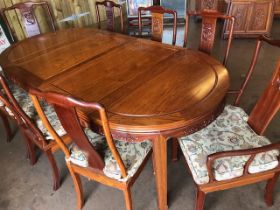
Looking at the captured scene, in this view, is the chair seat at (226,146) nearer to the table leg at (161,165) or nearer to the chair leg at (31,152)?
the table leg at (161,165)

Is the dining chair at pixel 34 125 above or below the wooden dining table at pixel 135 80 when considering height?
below

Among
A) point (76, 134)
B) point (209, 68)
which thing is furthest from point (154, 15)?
point (76, 134)

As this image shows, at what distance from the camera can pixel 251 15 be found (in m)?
3.65

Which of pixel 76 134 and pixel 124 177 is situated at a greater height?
pixel 76 134

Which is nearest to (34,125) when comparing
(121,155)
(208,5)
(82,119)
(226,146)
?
(82,119)

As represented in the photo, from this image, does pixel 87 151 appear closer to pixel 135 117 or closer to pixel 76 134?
pixel 76 134

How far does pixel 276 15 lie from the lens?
4512 mm

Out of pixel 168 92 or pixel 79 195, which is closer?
pixel 168 92

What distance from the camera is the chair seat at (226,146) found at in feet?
3.93

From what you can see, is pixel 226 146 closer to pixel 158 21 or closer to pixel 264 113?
pixel 264 113

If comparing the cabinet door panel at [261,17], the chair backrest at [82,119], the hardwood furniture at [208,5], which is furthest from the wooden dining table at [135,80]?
the hardwood furniture at [208,5]

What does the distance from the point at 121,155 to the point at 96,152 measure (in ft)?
0.64

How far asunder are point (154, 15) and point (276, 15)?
3.65 m

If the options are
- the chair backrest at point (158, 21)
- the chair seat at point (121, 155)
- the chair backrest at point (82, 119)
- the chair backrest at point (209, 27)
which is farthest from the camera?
the chair backrest at point (158, 21)
